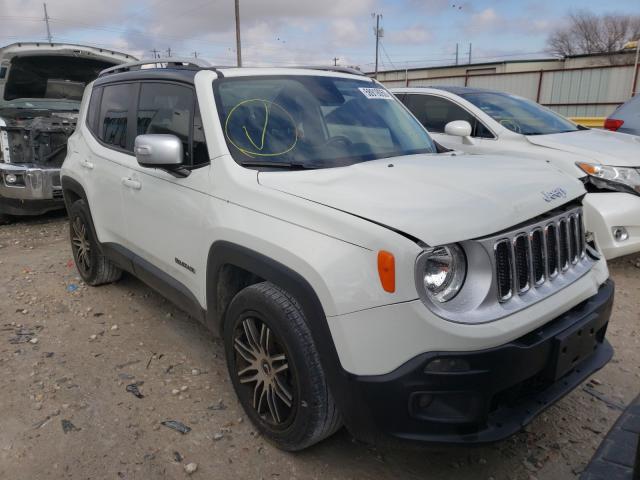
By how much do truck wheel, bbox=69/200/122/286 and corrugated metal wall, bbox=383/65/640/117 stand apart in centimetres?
1706

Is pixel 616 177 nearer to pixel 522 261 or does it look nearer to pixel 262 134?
pixel 522 261

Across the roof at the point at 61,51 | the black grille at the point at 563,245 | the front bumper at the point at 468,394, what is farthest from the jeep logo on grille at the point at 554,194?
the roof at the point at 61,51

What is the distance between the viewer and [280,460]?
2533 mm

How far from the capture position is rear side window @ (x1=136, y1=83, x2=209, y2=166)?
9.68 feet

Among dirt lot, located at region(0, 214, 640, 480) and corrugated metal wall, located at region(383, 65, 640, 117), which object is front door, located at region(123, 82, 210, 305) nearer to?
dirt lot, located at region(0, 214, 640, 480)

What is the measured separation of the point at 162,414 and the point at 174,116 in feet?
5.74

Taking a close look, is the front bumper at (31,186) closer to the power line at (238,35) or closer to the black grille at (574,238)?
the black grille at (574,238)

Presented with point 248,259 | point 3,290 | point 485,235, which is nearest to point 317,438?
point 248,259

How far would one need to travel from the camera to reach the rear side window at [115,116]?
379 cm

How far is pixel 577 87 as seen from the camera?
1806 cm

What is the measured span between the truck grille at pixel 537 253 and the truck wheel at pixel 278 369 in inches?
32.4

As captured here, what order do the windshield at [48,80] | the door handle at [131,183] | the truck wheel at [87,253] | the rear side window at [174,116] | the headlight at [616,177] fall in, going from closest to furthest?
1. the rear side window at [174,116]
2. the door handle at [131,183]
3. the truck wheel at [87,253]
4. the headlight at [616,177]
5. the windshield at [48,80]

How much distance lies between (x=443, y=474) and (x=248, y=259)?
1.35 meters

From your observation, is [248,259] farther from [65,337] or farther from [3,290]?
[3,290]
